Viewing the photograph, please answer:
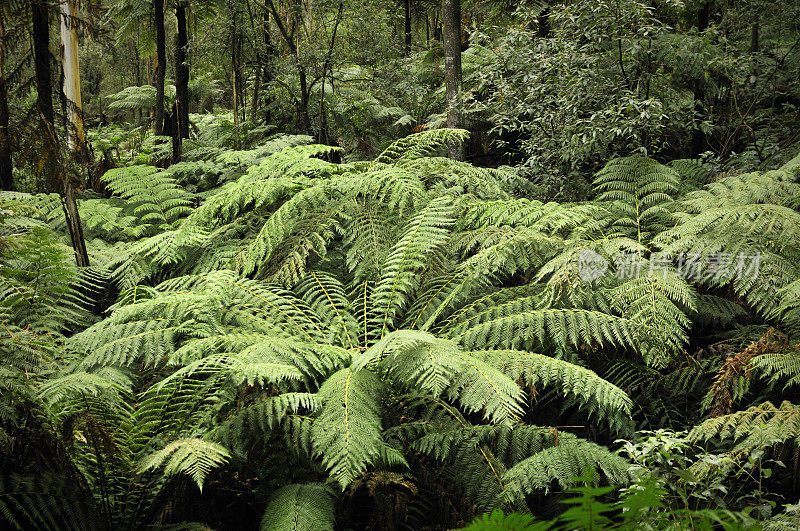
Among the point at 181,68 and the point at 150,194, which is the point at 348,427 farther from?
the point at 181,68

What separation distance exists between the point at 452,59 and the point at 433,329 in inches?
129

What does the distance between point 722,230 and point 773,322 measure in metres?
0.80

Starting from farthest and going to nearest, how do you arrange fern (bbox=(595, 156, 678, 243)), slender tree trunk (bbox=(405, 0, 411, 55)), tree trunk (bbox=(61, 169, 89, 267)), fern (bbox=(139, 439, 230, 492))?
slender tree trunk (bbox=(405, 0, 411, 55)) < fern (bbox=(595, 156, 678, 243)) < tree trunk (bbox=(61, 169, 89, 267)) < fern (bbox=(139, 439, 230, 492))

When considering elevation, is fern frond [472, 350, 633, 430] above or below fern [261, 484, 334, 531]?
above

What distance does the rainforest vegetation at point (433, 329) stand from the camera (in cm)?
209

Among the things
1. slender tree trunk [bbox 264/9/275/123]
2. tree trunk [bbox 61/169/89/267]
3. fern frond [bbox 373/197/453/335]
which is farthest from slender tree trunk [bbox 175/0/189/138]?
fern frond [bbox 373/197/453/335]

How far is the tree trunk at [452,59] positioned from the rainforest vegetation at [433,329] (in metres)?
0.03

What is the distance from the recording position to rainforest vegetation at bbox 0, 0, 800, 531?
2.09 m

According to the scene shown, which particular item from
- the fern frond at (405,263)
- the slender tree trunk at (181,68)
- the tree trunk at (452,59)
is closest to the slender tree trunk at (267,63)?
the slender tree trunk at (181,68)

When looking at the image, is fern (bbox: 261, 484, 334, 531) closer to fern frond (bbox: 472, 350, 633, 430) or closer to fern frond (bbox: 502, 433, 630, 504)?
fern frond (bbox: 502, 433, 630, 504)

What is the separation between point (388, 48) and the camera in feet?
32.3

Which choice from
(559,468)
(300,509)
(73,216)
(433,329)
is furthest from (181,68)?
(559,468)

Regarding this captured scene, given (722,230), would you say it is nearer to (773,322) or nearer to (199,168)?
(773,322)

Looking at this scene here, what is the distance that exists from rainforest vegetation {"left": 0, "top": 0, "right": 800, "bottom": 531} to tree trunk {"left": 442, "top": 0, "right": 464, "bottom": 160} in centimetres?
3
